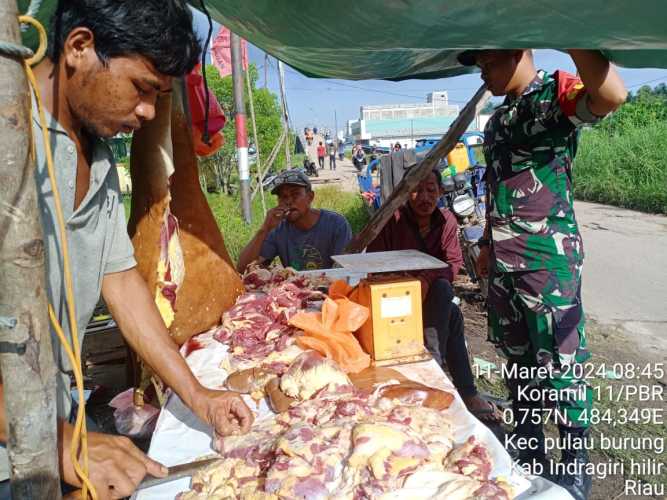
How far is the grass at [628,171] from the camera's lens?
13078 mm

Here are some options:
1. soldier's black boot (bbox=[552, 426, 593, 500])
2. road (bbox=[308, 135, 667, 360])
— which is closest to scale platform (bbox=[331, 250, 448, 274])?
soldier's black boot (bbox=[552, 426, 593, 500])

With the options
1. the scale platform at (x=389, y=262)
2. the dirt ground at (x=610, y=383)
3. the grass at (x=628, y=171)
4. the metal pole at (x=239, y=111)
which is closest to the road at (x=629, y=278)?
the dirt ground at (x=610, y=383)

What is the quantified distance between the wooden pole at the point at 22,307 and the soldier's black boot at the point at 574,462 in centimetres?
250

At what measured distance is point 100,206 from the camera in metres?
1.84

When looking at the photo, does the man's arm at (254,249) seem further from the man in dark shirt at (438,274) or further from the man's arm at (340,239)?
the man in dark shirt at (438,274)

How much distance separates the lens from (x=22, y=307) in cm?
92

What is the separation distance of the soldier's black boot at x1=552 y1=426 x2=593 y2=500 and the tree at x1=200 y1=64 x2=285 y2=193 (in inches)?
593

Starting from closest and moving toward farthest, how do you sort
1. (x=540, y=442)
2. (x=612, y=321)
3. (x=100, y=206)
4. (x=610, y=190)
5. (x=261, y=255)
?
(x=100, y=206) → (x=540, y=442) → (x=261, y=255) → (x=612, y=321) → (x=610, y=190)

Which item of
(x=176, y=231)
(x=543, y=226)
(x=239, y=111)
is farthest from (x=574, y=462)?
(x=239, y=111)

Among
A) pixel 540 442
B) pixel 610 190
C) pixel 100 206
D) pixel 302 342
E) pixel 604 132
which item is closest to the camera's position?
pixel 100 206

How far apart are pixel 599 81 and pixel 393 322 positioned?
4.72 ft

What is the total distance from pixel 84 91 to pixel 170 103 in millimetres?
1057

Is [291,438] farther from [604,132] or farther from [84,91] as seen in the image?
[604,132]

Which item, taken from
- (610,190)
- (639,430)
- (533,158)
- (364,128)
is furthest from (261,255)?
(364,128)
